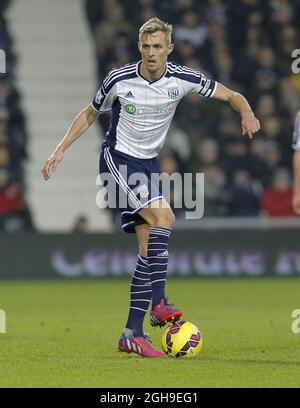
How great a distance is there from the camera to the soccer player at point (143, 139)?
840 cm

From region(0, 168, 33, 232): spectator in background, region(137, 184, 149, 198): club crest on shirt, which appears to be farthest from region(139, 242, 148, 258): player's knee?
region(0, 168, 33, 232): spectator in background

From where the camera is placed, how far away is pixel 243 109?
332 inches

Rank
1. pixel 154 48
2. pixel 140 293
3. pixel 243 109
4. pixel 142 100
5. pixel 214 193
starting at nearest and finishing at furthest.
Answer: pixel 154 48
pixel 243 109
pixel 142 100
pixel 140 293
pixel 214 193

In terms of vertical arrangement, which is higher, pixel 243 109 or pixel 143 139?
pixel 243 109

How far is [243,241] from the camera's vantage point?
16766 millimetres

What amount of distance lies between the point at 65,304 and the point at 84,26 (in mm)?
8597

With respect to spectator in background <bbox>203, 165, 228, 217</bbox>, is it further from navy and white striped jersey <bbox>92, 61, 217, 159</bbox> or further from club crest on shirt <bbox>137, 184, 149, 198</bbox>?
club crest on shirt <bbox>137, 184, 149, 198</bbox>

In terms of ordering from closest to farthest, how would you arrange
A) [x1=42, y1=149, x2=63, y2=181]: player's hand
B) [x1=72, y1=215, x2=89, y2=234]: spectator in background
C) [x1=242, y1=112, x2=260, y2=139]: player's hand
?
[x1=242, y1=112, x2=260, y2=139]: player's hand → [x1=42, y1=149, x2=63, y2=181]: player's hand → [x1=72, y1=215, x2=89, y2=234]: spectator in background

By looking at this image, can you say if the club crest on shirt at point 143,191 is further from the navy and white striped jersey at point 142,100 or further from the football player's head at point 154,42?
the football player's head at point 154,42

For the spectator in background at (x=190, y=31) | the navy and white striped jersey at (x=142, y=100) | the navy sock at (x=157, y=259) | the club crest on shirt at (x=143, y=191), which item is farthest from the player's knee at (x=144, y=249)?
the spectator in background at (x=190, y=31)

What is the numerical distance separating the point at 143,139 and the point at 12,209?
8441mm

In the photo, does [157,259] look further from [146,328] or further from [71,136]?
[146,328]

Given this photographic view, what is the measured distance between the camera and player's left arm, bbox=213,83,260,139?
8227mm

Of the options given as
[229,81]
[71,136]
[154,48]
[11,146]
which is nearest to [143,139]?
[71,136]
